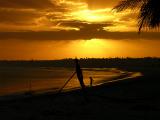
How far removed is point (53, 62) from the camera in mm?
123562

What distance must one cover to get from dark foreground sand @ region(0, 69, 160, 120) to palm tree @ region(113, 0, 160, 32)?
3120 millimetres

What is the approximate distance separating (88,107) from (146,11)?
15.2 feet

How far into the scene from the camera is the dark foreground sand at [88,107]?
15.4 meters

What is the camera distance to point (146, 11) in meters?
18.8

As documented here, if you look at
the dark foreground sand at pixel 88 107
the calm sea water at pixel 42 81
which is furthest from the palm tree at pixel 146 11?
the calm sea water at pixel 42 81

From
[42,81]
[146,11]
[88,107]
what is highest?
[146,11]

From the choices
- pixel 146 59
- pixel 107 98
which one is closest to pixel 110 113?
pixel 107 98

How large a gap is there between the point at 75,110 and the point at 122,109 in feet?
5.65

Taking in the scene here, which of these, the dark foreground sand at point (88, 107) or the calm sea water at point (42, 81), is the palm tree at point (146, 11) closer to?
the dark foreground sand at point (88, 107)

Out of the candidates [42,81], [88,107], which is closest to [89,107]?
[88,107]

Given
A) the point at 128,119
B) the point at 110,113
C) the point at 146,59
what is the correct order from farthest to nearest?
the point at 146,59, the point at 110,113, the point at 128,119

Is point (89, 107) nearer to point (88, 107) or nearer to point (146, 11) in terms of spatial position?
point (88, 107)

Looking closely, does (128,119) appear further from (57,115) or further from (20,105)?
(20,105)

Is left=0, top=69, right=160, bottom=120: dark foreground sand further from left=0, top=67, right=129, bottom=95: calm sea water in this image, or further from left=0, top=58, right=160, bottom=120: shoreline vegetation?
left=0, top=67, right=129, bottom=95: calm sea water
